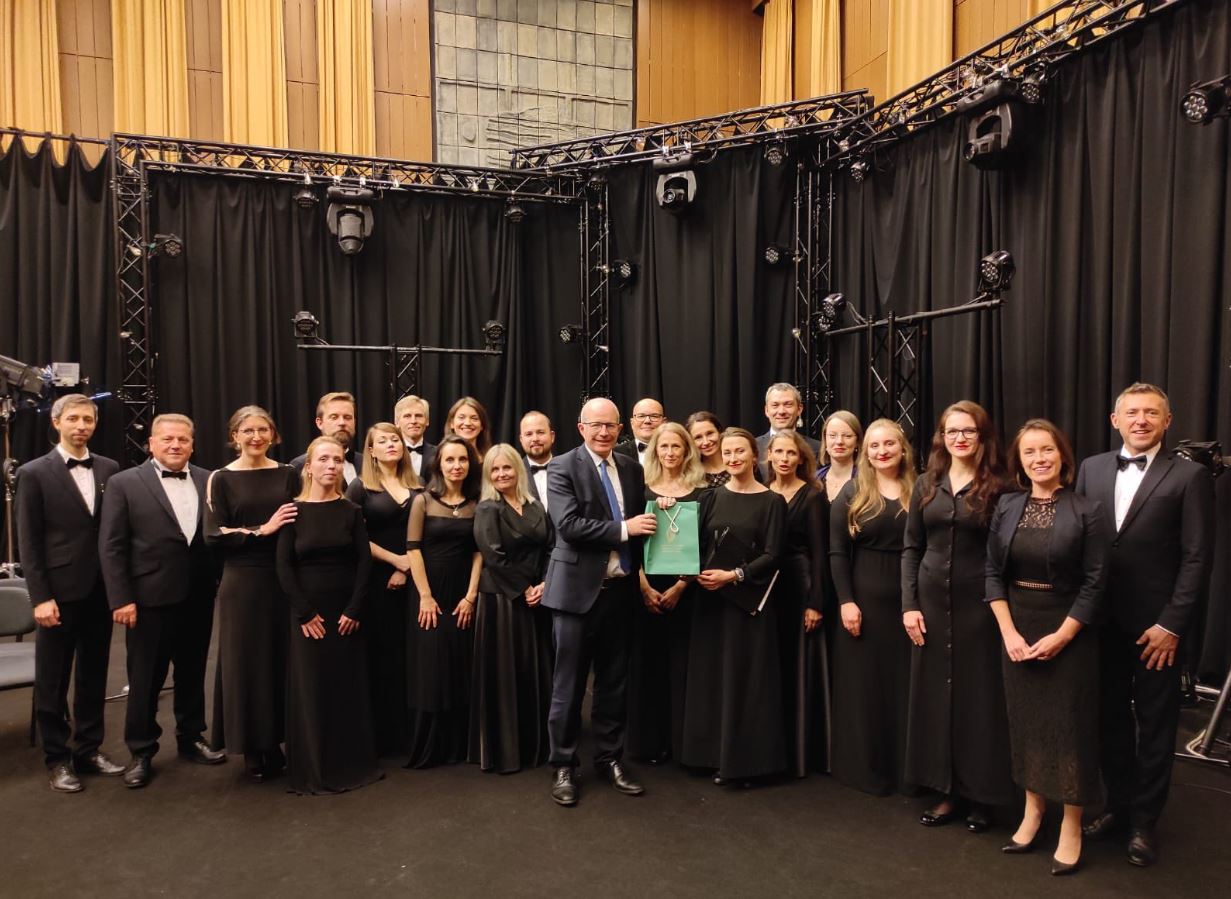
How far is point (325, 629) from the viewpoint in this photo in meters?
3.59

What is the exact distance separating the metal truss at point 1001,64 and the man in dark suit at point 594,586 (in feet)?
12.9

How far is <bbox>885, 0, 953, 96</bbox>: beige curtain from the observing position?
8.14 meters

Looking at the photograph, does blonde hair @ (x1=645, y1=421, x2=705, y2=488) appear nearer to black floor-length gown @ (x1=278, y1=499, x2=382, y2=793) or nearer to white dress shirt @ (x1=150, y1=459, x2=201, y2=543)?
black floor-length gown @ (x1=278, y1=499, x2=382, y2=793)

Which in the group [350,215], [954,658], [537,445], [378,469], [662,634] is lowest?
[662,634]

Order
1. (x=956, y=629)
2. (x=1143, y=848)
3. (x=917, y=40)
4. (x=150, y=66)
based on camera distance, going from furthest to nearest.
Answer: (x=150, y=66) → (x=917, y=40) → (x=956, y=629) → (x=1143, y=848)

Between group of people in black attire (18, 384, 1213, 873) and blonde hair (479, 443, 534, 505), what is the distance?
1 centimetres

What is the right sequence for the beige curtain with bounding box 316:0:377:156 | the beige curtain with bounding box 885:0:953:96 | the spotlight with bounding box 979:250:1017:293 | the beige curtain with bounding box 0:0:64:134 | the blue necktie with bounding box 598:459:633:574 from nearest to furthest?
1. the blue necktie with bounding box 598:459:633:574
2. the spotlight with bounding box 979:250:1017:293
3. the beige curtain with bounding box 885:0:953:96
4. the beige curtain with bounding box 0:0:64:134
5. the beige curtain with bounding box 316:0:377:156

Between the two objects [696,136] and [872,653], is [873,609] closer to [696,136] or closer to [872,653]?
[872,653]

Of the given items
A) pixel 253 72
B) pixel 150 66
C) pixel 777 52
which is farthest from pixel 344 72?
pixel 777 52

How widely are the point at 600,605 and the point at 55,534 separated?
2348 millimetres

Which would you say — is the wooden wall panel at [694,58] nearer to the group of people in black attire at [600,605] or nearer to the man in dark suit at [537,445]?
the man in dark suit at [537,445]

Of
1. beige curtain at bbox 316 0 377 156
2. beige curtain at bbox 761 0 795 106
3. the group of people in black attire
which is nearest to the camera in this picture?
the group of people in black attire

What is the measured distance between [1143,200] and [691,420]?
3.00 m

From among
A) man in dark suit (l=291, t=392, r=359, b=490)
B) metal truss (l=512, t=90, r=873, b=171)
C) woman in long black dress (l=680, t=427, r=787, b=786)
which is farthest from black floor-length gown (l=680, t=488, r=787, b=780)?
metal truss (l=512, t=90, r=873, b=171)
